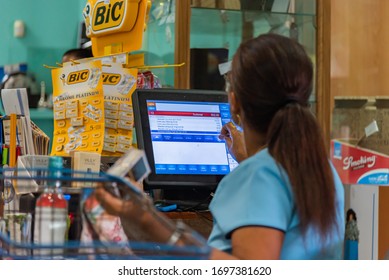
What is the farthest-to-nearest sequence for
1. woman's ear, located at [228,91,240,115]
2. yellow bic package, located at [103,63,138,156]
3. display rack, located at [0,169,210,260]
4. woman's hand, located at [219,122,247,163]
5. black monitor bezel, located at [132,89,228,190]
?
yellow bic package, located at [103,63,138,156] → black monitor bezel, located at [132,89,228,190] → woman's hand, located at [219,122,247,163] → woman's ear, located at [228,91,240,115] → display rack, located at [0,169,210,260]

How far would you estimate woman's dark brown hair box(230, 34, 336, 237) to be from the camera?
4.99 feet

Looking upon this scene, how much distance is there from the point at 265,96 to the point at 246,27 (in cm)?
228

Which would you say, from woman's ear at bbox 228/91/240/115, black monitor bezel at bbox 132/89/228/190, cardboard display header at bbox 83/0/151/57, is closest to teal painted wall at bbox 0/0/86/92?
cardboard display header at bbox 83/0/151/57

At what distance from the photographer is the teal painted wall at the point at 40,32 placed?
722 centimetres

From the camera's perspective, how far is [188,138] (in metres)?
2.55

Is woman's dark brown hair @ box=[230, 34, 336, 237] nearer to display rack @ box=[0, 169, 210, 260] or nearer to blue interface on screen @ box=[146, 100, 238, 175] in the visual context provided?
display rack @ box=[0, 169, 210, 260]

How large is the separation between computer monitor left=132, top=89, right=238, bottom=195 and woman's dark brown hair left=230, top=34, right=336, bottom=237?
921mm

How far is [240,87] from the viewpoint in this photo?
1.60 metres

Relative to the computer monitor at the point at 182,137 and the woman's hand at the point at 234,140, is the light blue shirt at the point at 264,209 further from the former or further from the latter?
the computer monitor at the point at 182,137

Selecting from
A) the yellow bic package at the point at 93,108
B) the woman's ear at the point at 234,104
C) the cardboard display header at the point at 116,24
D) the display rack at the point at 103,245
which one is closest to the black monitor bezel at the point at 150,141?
the yellow bic package at the point at 93,108

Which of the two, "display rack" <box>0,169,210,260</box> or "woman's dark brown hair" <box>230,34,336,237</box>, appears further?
"woman's dark brown hair" <box>230,34,336,237</box>

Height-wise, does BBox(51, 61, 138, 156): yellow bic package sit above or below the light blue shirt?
above
